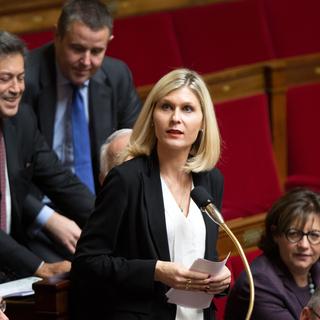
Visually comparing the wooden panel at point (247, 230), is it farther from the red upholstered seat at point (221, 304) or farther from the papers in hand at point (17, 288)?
the papers in hand at point (17, 288)

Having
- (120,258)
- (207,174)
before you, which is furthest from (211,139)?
(120,258)

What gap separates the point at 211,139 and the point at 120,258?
18 cm

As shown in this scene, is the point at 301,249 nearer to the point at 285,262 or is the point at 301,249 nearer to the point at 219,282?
the point at 285,262

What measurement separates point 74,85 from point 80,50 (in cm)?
6

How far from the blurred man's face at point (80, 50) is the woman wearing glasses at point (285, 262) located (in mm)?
416

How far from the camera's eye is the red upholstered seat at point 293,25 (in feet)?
8.06

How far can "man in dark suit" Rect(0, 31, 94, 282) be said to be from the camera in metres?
1.47

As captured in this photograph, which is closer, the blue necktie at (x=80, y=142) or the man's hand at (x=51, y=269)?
the man's hand at (x=51, y=269)

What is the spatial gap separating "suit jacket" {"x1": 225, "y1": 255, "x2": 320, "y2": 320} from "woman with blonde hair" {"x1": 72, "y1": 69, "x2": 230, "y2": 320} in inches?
5.7

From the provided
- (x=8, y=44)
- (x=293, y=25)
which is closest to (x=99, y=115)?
(x=8, y=44)

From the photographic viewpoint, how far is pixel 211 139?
129 centimetres

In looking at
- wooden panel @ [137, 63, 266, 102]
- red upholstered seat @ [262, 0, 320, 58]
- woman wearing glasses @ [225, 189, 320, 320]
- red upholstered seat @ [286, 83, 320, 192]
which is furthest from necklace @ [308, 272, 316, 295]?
red upholstered seat @ [262, 0, 320, 58]

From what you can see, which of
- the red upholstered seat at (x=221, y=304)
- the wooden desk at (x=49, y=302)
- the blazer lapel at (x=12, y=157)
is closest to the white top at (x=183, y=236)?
the wooden desk at (x=49, y=302)

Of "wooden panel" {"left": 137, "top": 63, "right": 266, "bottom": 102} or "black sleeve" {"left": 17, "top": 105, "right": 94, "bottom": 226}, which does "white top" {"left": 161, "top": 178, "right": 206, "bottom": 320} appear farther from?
"wooden panel" {"left": 137, "top": 63, "right": 266, "bottom": 102}
